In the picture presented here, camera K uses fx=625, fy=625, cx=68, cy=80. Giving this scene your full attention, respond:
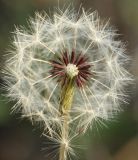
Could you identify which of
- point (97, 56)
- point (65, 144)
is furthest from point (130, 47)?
point (65, 144)

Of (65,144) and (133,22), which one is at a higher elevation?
(133,22)

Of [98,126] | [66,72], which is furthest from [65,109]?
[98,126]

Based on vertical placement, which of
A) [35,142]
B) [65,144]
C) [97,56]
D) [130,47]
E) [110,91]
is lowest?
[65,144]

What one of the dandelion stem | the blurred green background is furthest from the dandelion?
the blurred green background

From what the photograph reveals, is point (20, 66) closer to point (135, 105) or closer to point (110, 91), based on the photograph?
point (110, 91)

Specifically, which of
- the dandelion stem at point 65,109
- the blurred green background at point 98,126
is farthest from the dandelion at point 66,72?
the blurred green background at point 98,126
